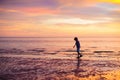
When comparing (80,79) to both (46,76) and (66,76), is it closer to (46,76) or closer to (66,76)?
(66,76)

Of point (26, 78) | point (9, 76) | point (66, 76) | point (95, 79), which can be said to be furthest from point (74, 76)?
point (9, 76)

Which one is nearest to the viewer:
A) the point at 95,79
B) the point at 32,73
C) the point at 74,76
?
the point at 95,79

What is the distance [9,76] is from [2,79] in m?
0.99

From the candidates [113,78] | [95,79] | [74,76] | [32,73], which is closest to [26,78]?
[32,73]

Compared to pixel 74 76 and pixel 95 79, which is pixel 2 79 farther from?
pixel 95 79

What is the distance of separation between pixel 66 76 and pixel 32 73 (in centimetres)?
263

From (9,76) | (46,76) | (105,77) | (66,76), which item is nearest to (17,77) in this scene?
(9,76)

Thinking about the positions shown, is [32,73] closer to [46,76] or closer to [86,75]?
[46,76]

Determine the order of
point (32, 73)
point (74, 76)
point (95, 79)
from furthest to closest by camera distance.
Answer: point (32, 73), point (74, 76), point (95, 79)

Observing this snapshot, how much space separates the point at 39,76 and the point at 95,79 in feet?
11.9

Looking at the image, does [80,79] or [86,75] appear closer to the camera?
[80,79]

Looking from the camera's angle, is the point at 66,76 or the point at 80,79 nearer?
the point at 80,79

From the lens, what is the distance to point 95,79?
1450 cm

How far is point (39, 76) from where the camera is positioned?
1560cm
